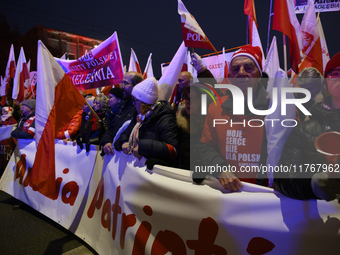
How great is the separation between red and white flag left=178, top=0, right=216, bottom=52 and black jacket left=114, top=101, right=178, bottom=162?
3.03ft

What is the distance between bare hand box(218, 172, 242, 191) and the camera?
1537 millimetres

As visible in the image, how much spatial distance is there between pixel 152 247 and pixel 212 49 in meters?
2.38

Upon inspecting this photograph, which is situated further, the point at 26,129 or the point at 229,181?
the point at 26,129

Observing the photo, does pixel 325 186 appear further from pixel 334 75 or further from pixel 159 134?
pixel 159 134

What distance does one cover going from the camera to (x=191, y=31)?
9.48 ft

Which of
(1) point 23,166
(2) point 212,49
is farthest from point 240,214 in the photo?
(1) point 23,166

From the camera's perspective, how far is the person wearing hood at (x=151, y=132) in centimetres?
229

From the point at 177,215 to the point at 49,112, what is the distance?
2.43 metres

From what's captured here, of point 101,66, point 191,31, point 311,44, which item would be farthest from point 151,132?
point 311,44

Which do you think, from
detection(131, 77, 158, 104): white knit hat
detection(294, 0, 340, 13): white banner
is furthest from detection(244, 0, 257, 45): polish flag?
detection(131, 77, 158, 104): white knit hat

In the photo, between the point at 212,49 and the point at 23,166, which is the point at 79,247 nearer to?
the point at 23,166

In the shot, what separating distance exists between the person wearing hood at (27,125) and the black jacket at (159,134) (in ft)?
10.2

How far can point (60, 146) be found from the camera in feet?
12.6

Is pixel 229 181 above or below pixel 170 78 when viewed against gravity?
below
